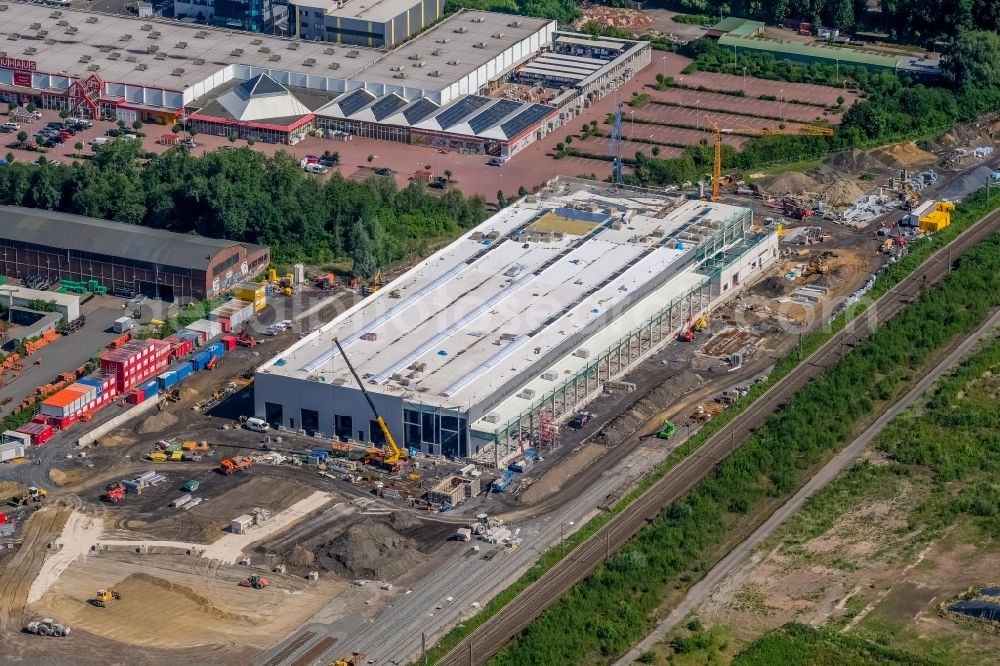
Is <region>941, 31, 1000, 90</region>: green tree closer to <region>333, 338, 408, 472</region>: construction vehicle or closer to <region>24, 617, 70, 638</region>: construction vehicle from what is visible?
<region>333, 338, 408, 472</region>: construction vehicle

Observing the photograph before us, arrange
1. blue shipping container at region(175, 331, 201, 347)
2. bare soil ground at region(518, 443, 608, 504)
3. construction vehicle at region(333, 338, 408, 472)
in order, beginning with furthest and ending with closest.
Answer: blue shipping container at region(175, 331, 201, 347) < construction vehicle at region(333, 338, 408, 472) < bare soil ground at region(518, 443, 608, 504)

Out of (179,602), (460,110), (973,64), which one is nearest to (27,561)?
(179,602)


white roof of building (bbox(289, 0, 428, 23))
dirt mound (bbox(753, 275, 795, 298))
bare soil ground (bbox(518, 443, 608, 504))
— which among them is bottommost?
bare soil ground (bbox(518, 443, 608, 504))

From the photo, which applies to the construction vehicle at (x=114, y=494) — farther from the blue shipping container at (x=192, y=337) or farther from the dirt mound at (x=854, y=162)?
the dirt mound at (x=854, y=162)

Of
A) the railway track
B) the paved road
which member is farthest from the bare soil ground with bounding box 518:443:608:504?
the paved road

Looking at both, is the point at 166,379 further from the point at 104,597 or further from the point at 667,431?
the point at 667,431

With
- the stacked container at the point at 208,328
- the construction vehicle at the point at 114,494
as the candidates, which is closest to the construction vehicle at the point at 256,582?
the construction vehicle at the point at 114,494
